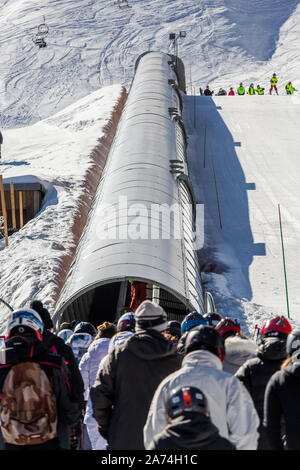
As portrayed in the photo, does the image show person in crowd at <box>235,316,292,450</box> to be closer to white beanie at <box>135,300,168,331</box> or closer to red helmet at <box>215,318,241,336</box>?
white beanie at <box>135,300,168,331</box>

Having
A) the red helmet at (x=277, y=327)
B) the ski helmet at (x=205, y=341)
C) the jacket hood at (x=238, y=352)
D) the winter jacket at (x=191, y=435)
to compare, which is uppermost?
the red helmet at (x=277, y=327)

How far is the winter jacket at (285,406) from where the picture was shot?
3.89m

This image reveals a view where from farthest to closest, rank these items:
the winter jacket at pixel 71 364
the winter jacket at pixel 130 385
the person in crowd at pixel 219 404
Result: the winter jacket at pixel 71 364 → the winter jacket at pixel 130 385 → the person in crowd at pixel 219 404

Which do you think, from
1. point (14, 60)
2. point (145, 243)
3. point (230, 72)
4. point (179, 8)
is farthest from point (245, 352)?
point (179, 8)

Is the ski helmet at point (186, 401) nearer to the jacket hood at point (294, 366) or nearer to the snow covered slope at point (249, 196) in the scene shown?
the jacket hood at point (294, 366)

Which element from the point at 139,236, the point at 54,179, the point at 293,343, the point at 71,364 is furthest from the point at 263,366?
the point at 54,179

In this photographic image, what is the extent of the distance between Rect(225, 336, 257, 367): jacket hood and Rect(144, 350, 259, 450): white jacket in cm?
169

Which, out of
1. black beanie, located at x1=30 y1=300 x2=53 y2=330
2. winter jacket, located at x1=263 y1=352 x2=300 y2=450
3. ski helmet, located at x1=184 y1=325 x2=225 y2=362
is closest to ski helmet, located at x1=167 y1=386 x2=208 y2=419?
ski helmet, located at x1=184 y1=325 x2=225 y2=362

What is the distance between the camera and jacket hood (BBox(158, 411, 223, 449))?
3.10 metres

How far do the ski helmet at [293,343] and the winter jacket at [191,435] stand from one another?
3.54ft

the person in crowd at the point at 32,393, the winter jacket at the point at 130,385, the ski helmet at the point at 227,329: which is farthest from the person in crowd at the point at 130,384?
the ski helmet at the point at 227,329

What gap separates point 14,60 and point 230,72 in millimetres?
20467

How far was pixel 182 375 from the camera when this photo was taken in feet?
11.5

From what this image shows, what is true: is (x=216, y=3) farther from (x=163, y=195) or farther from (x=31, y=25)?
(x=163, y=195)
